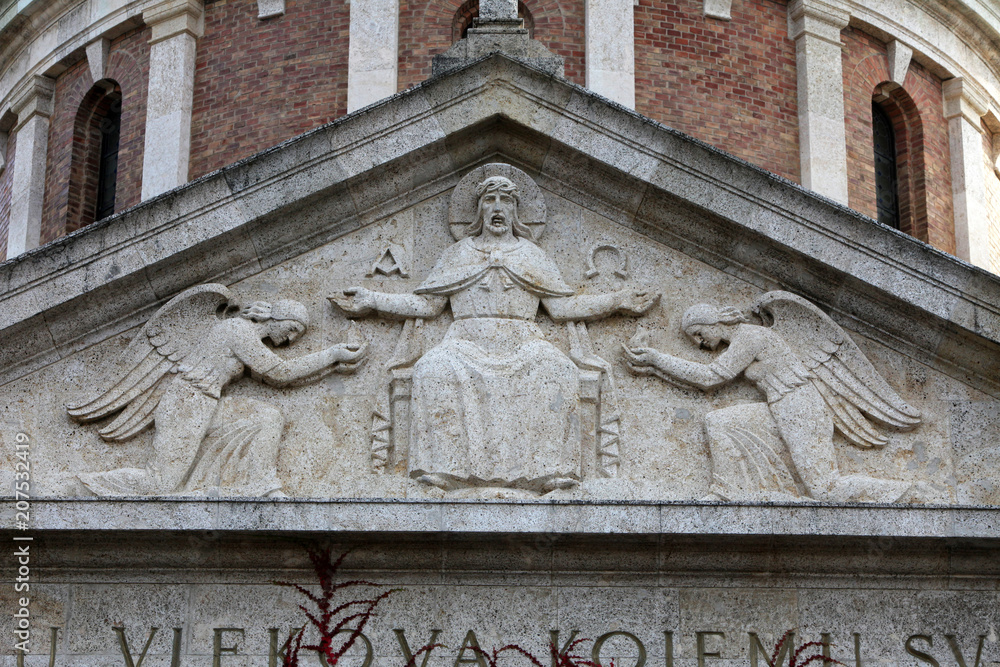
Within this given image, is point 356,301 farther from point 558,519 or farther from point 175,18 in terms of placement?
point 175,18

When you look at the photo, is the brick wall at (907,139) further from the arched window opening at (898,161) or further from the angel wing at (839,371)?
the angel wing at (839,371)

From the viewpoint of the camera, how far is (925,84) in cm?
2191

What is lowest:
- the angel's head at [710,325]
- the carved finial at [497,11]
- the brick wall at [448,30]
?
the angel's head at [710,325]

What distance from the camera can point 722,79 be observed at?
67.0 feet

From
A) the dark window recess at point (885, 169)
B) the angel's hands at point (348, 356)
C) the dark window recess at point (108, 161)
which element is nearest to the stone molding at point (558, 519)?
the angel's hands at point (348, 356)

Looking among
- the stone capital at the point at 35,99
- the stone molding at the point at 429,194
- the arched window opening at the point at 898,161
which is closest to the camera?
the stone molding at the point at 429,194

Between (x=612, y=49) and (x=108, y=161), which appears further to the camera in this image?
(x=108, y=161)

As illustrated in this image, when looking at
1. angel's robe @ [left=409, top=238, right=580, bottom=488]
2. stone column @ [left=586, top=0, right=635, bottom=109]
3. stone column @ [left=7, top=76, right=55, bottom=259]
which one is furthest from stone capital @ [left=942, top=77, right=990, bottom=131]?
stone column @ [left=7, top=76, right=55, bottom=259]

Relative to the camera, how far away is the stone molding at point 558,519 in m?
11.2

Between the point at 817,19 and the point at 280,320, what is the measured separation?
11.1 metres

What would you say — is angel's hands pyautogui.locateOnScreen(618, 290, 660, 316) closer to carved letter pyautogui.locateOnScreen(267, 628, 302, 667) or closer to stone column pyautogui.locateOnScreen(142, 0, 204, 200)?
carved letter pyautogui.locateOnScreen(267, 628, 302, 667)

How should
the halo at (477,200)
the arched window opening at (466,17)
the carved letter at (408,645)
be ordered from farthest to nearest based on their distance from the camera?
the arched window opening at (466,17) → the halo at (477,200) → the carved letter at (408,645)

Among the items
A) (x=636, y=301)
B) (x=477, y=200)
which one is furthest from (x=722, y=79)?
(x=636, y=301)

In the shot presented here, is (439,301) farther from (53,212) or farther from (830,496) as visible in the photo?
(53,212)
